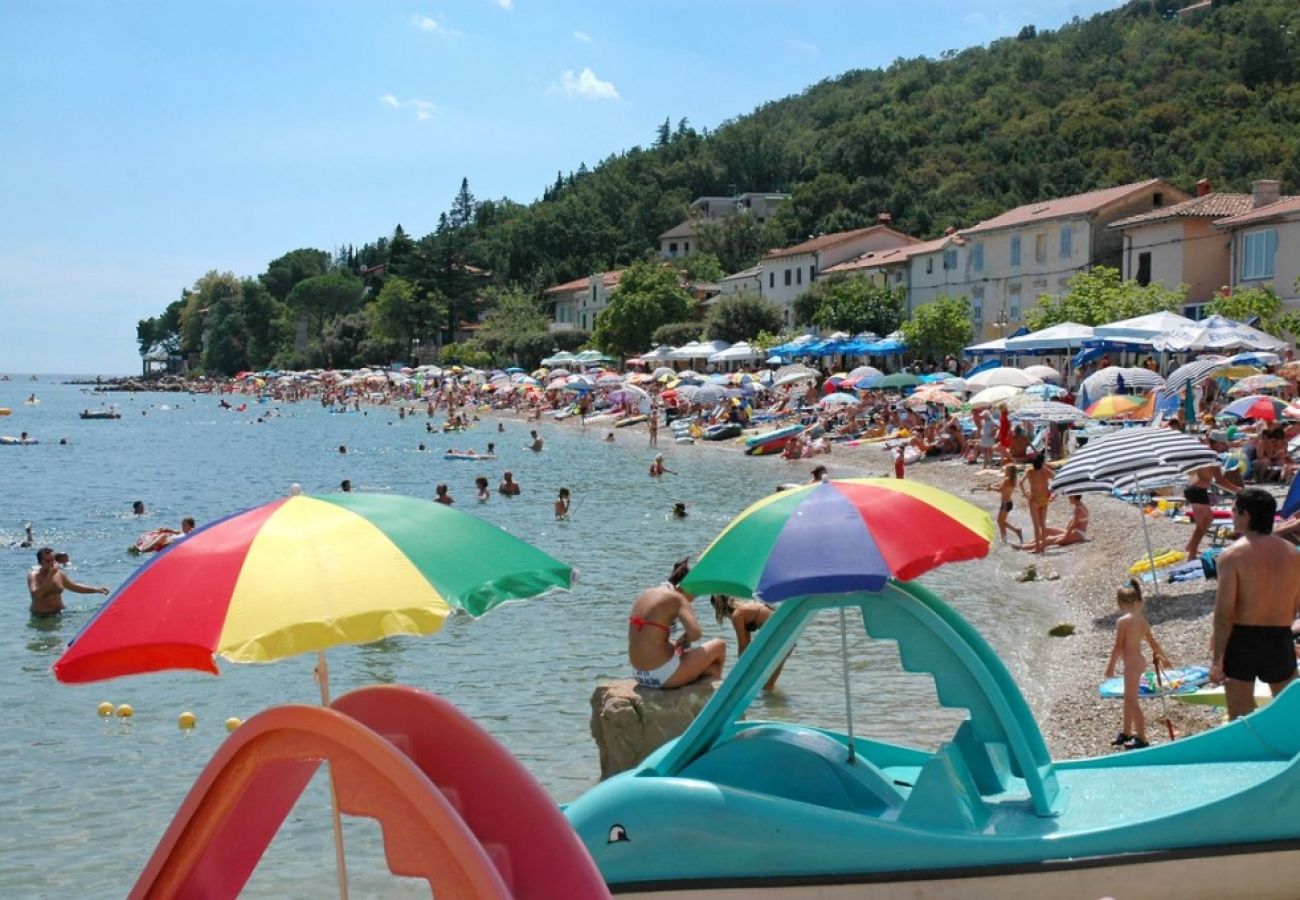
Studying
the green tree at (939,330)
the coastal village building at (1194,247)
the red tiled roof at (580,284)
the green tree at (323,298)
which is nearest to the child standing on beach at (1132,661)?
the coastal village building at (1194,247)

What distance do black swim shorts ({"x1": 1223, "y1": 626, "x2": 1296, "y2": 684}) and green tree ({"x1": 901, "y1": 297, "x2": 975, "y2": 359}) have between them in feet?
122

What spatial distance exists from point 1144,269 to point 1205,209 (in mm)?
2917

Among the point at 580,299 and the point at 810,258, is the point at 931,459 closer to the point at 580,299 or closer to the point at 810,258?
the point at 810,258

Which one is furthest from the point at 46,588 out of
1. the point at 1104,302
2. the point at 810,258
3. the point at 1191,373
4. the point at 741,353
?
the point at 810,258

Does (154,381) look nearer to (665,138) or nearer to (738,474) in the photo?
(665,138)

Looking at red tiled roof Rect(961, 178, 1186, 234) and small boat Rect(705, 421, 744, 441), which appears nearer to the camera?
small boat Rect(705, 421, 744, 441)

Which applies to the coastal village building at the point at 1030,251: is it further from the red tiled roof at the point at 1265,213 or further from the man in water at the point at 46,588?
the man in water at the point at 46,588

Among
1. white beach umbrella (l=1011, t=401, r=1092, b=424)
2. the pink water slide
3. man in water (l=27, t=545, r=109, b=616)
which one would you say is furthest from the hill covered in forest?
the pink water slide

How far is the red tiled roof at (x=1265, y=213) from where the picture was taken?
33.8 m

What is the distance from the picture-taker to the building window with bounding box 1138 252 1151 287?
4109 cm

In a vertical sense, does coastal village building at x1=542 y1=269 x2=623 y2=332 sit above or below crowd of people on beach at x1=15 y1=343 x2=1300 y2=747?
above

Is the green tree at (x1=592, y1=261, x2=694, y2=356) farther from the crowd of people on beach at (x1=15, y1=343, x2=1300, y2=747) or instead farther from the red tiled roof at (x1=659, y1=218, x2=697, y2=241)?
the red tiled roof at (x1=659, y1=218, x2=697, y2=241)

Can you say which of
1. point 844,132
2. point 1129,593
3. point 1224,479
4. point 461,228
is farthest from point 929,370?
point 461,228

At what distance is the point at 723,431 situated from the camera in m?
41.8
